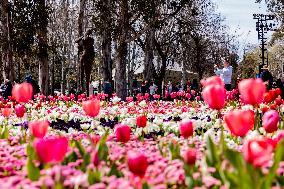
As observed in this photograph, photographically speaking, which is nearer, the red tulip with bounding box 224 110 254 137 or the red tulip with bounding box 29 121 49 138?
the red tulip with bounding box 224 110 254 137

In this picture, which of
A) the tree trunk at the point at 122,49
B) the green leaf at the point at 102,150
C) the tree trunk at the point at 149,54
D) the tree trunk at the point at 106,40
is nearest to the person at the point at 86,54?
the tree trunk at the point at 122,49

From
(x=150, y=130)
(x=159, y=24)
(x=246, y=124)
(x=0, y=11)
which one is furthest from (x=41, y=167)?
(x=0, y=11)

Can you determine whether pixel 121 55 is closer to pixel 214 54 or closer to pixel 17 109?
pixel 17 109

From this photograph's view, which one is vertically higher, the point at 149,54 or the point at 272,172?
the point at 149,54

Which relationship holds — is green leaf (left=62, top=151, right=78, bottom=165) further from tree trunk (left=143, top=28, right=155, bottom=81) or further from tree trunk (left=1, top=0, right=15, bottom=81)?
tree trunk (left=143, top=28, right=155, bottom=81)

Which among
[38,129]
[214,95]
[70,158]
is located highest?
[214,95]

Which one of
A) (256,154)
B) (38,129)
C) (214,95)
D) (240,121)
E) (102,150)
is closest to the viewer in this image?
(256,154)

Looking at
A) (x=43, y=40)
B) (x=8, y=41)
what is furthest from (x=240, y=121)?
(x=8, y=41)

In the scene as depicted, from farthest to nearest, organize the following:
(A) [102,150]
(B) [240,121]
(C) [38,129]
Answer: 1. (A) [102,150]
2. (C) [38,129]
3. (B) [240,121]

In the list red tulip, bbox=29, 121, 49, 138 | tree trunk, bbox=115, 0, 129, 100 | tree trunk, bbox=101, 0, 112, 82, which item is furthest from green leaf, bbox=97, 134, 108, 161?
tree trunk, bbox=101, 0, 112, 82

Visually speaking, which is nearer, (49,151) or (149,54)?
(49,151)

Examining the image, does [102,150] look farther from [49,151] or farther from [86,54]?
[86,54]

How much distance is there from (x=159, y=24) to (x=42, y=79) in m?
6.66

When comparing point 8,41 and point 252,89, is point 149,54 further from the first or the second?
point 252,89
